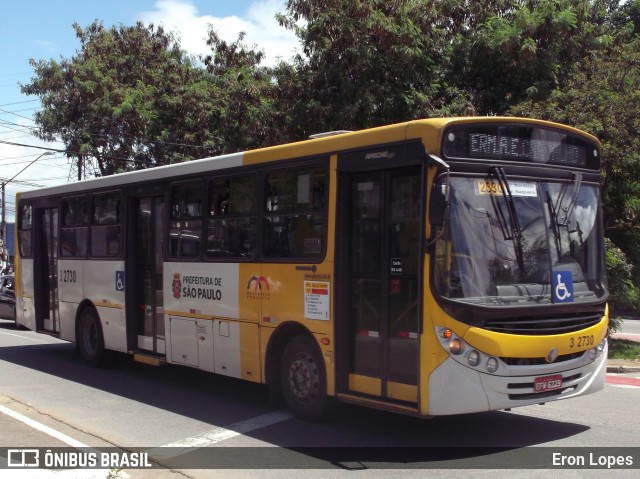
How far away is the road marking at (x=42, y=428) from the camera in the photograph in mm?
7363

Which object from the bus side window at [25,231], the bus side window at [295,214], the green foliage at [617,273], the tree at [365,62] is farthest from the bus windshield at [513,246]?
the bus side window at [25,231]

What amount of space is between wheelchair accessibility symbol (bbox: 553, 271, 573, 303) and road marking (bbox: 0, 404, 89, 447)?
16.4 feet

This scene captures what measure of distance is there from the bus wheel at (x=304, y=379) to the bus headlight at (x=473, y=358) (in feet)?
6.43

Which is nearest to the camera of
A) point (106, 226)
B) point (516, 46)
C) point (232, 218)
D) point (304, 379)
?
point (304, 379)

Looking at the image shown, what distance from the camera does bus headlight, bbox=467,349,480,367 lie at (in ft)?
20.9

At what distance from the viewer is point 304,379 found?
820cm

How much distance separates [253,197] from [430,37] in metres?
9.95

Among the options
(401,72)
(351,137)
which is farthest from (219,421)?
(401,72)

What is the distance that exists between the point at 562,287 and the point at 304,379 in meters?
3.08

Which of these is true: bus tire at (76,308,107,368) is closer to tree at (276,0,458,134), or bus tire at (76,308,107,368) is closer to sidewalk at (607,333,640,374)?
tree at (276,0,458,134)

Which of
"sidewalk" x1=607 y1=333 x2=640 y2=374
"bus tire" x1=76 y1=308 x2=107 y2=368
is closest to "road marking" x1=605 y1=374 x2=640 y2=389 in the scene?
"sidewalk" x1=607 y1=333 x2=640 y2=374

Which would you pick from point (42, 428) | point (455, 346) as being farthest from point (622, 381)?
point (42, 428)

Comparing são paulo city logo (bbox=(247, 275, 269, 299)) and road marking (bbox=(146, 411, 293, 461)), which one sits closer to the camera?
road marking (bbox=(146, 411, 293, 461))

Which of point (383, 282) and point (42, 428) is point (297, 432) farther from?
point (42, 428)
